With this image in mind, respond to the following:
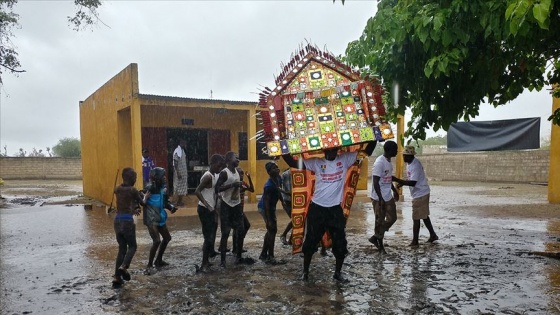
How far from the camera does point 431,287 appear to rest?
471 cm

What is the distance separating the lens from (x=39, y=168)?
31797 millimetres

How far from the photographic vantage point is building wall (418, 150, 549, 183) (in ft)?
74.9

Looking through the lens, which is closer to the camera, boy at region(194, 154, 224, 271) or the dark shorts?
the dark shorts

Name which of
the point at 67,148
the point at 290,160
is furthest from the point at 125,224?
the point at 67,148

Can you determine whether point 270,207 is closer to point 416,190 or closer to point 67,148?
point 416,190

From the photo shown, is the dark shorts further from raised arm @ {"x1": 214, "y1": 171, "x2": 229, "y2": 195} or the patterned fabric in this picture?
raised arm @ {"x1": 214, "y1": 171, "x2": 229, "y2": 195}

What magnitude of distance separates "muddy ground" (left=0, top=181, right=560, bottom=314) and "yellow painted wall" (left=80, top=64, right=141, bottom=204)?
3.94 meters

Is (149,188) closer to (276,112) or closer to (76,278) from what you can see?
(76,278)

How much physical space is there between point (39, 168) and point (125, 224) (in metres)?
31.3

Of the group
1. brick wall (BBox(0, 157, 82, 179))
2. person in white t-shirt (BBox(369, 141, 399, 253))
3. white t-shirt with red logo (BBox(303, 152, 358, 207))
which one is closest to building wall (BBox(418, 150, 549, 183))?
person in white t-shirt (BBox(369, 141, 399, 253))

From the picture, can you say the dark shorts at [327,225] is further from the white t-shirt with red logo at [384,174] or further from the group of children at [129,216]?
the group of children at [129,216]

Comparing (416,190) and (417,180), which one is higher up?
(417,180)

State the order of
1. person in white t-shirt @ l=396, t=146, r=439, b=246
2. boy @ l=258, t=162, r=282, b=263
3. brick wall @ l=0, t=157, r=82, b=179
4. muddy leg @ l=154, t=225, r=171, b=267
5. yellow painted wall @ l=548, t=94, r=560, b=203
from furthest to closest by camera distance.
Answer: brick wall @ l=0, t=157, r=82, b=179 < yellow painted wall @ l=548, t=94, r=560, b=203 < person in white t-shirt @ l=396, t=146, r=439, b=246 < boy @ l=258, t=162, r=282, b=263 < muddy leg @ l=154, t=225, r=171, b=267

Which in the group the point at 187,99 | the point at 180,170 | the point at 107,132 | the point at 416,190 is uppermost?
the point at 187,99
